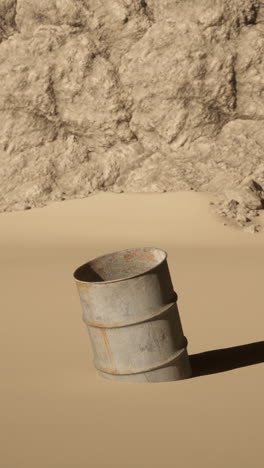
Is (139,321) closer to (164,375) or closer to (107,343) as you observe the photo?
(107,343)

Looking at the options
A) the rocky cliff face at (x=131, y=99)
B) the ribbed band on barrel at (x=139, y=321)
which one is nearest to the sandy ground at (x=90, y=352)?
the ribbed band on barrel at (x=139, y=321)

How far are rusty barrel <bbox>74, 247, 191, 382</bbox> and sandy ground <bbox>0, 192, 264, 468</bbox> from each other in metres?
0.10

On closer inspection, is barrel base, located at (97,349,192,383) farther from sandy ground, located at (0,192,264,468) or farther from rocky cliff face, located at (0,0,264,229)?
rocky cliff face, located at (0,0,264,229)

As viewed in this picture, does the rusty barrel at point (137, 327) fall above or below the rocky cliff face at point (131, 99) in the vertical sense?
below

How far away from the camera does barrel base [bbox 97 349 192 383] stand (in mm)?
4285

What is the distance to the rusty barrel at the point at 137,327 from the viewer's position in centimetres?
414

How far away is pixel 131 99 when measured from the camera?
929cm

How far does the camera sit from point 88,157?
30.8 feet

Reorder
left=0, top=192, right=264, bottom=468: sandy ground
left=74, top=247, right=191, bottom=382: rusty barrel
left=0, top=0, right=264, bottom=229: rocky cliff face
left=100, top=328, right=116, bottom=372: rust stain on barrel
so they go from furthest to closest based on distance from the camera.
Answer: left=0, top=0, right=264, bottom=229: rocky cliff face → left=100, top=328, right=116, bottom=372: rust stain on barrel → left=74, top=247, right=191, bottom=382: rusty barrel → left=0, top=192, right=264, bottom=468: sandy ground

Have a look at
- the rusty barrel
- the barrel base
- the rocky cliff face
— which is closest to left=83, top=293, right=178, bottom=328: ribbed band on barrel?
the rusty barrel

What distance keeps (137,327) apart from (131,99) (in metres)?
5.55

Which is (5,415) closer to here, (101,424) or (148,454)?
(101,424)

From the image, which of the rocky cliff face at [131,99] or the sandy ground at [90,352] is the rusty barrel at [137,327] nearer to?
the sandy ground at [90,352]

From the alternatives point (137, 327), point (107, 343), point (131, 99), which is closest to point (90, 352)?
point (107, 343)
